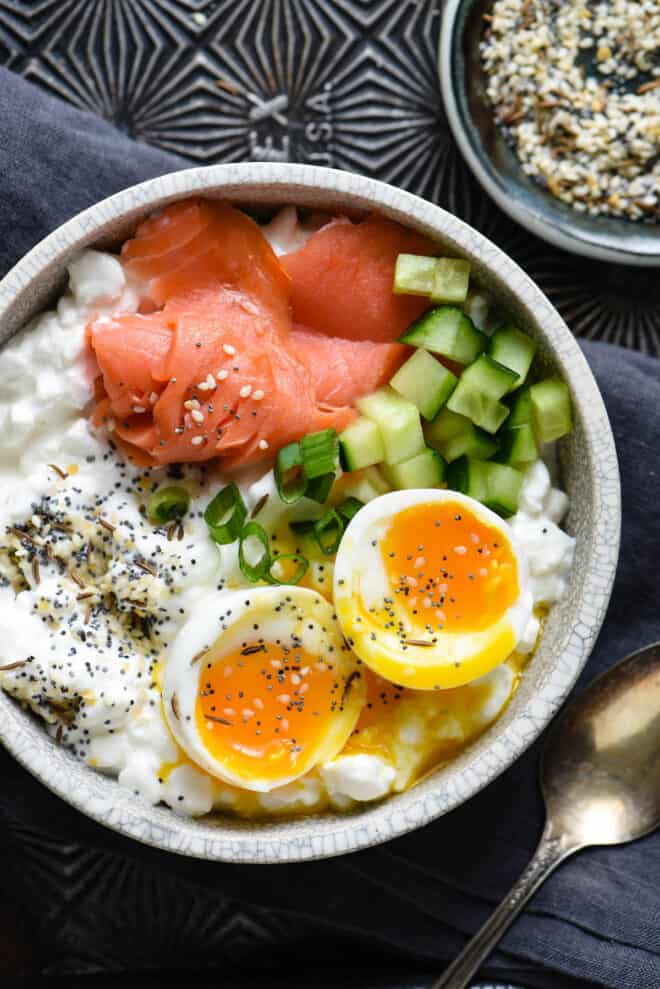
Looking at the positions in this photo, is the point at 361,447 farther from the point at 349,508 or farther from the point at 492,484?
the point at 492,484

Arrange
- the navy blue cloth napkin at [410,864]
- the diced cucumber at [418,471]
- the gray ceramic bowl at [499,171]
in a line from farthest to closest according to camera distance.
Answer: the gray ceramic bowl at [499,171]
the navy blue cloth napkin at [410,864]
the diced cucumber at [418,471]

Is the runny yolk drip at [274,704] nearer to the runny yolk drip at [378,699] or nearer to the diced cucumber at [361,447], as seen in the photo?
the runny yolk drip at [378,699]

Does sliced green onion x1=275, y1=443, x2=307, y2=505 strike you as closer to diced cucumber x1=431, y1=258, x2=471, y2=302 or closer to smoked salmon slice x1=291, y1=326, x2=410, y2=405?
smoked salmon slice x1=291, y1=326, x2=410, y2=405

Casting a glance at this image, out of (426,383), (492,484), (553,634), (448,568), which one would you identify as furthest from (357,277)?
(553,634)

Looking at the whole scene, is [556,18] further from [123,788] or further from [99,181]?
[123,788]

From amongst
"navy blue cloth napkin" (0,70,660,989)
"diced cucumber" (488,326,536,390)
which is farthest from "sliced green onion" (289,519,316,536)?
"navy blue cloth napkin" (0,70,660,989)

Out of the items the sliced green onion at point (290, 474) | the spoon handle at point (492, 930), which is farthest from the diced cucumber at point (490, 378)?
the spoon handle at point (492, 930)
